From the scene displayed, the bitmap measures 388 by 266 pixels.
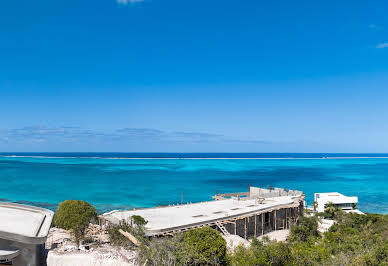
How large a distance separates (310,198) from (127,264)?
4552cm

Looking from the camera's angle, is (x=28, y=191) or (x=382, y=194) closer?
(x=28, y=191)

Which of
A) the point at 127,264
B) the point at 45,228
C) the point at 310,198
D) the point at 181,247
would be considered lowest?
the point at 310,198

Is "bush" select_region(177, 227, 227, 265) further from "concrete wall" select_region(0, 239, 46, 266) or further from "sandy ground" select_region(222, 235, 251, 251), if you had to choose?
"concrete wall" select_region(0, 239, 46, 266)

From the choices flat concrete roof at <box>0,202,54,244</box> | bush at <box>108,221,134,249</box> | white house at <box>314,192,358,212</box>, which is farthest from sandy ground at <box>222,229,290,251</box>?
flat concrete roof at <box>0,202,54,244</box>

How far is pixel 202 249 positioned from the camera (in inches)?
576

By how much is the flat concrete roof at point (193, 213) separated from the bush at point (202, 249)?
453cm

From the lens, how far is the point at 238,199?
31.3 m

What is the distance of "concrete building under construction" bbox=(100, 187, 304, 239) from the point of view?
834 inches

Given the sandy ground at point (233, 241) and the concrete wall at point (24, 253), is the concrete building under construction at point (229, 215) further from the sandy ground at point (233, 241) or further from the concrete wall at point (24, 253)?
the concrete wall at point (24, 253)

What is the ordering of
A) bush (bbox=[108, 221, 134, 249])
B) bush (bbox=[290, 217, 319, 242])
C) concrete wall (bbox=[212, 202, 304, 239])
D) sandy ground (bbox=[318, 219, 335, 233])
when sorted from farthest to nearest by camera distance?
sandy ground (bbox=[318, 219, 335, 233]), concrete wall (bbox=[212, 202, 304, 239]), bush (bbox=[290, 217, 319, 242]), bush (bbox=[108, 221, 134, 249])

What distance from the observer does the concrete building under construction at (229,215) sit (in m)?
21.2

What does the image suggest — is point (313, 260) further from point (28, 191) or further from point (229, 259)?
point (28, 191)

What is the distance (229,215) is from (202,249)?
9461mm

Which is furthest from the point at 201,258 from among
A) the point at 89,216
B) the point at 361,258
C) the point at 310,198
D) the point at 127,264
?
the point at 310,198
